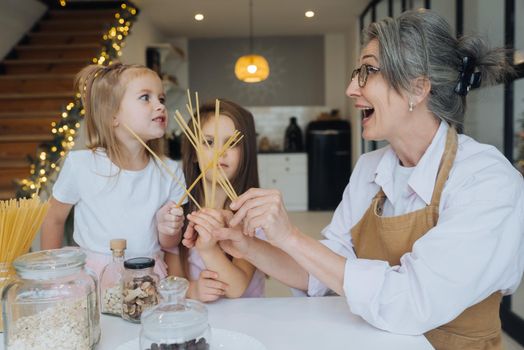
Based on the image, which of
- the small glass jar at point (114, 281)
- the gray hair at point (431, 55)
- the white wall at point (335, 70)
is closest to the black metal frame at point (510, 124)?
the gray hair at point (431, 55)

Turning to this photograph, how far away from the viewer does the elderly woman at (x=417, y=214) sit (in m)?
1.10

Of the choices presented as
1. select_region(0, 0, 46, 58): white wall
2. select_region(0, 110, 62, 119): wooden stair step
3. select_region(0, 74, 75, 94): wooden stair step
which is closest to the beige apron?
select_region(0, 110, 62, 119): wooden stair step

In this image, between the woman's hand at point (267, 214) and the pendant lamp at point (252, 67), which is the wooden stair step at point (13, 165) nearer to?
the pendant lamp at point (252, 67)

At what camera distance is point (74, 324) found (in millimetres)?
936

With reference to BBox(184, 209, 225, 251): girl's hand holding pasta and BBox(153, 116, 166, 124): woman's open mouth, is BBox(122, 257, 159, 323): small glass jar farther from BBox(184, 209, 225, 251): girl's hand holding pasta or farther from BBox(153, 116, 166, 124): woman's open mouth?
BBox(153, 116, 166, 124): woman's open mouth

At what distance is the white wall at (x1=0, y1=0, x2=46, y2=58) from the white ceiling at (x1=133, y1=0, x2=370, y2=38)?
1.38 m

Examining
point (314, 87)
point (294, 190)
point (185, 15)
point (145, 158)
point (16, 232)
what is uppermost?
point (185, 15)

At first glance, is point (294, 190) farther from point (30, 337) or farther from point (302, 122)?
point (30, 337)

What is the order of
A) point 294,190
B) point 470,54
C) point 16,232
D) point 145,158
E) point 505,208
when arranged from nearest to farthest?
point 16,232, point 505,208, point 470,54, point 145,158, point 294,190

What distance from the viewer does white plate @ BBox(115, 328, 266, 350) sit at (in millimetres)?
1013

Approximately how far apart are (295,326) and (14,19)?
20.1 ft

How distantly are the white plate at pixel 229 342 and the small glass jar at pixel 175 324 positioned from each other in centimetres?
14

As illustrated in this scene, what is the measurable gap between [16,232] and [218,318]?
0.50 meters

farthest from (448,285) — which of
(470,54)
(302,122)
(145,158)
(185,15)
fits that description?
Answer: (302,122)
